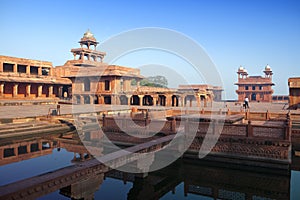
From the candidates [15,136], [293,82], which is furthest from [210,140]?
[293,82]

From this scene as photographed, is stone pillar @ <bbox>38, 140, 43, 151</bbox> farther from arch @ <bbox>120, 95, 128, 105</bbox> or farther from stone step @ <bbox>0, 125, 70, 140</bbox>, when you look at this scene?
arch @ <bbox>120, 95, 128, 105</bbox>

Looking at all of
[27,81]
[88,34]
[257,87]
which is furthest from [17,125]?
[257,87]

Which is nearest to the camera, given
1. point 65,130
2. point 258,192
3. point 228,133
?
point 258,192

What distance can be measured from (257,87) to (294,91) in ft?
62.7

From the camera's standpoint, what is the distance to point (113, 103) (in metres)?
35.3

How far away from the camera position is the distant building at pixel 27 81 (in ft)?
106

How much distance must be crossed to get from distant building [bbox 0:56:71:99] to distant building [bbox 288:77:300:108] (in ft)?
105

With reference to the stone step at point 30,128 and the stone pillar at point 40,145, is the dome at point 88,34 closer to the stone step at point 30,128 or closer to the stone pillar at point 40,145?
the stone step at point 30,128

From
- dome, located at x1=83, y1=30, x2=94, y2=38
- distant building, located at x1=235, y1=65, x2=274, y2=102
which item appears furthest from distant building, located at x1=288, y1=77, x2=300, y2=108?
dome, located at x1=83, y1=30, x2=94, y2=38

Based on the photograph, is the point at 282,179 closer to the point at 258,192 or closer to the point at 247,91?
the point at 258,192

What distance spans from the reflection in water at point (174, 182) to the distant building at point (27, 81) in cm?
2346

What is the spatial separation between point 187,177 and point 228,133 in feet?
9.18

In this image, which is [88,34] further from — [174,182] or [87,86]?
[174,182]

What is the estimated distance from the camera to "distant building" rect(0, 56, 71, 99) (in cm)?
3246
